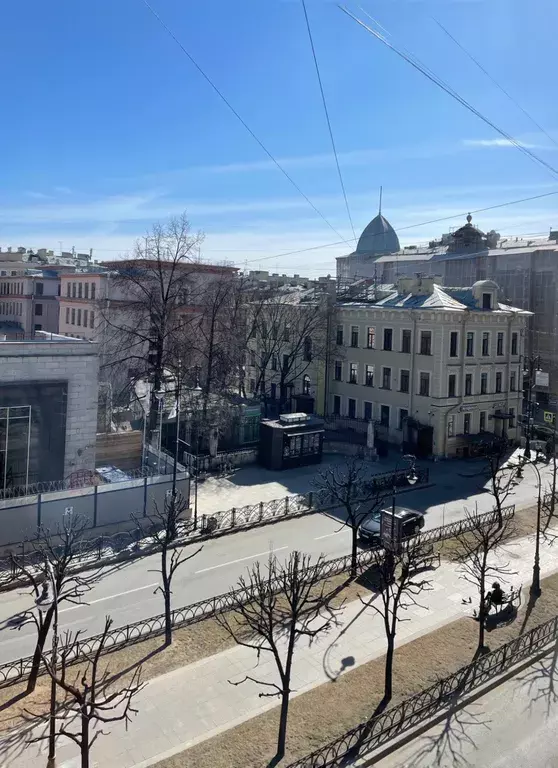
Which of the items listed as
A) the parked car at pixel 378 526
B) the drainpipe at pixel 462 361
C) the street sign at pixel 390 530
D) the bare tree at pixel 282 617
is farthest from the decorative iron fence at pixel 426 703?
the drainpipe at pixel 462 361

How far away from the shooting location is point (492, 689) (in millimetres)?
12547

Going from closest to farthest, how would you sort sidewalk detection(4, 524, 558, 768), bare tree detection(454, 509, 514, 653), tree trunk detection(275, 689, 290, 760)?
tree trunk detection(275, 689, 290, 760) < sidewalk detection(4, 524, 558, 768) < bare tree detection(454, 509, 514, 653)

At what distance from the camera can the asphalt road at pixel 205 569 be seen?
1502 centimetres

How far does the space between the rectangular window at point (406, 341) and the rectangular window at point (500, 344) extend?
584cm

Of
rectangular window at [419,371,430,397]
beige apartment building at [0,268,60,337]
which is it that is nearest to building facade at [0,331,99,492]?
rectangular window at [419,371,430,397]

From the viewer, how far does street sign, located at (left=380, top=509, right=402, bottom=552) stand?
17.2m

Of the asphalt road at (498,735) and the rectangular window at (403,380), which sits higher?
the rectangular window at (403,380)

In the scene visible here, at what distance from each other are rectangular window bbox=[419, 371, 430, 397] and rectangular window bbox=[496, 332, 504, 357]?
18.6 feet

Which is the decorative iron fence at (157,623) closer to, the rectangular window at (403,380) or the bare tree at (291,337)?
the rectangular window at (403,380)

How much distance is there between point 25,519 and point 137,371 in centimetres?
1474

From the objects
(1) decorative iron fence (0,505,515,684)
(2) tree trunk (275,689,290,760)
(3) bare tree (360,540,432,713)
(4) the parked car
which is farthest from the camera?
(4) the parked car

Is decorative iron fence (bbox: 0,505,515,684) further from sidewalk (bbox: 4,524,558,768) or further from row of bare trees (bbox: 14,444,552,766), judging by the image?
sidewalk (bbox: 4,524,558,768)

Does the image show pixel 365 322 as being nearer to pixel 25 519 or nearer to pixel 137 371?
pixel 137 371

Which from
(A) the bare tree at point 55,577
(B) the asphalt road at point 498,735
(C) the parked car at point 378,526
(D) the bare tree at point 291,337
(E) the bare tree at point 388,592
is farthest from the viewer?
(D) the bare tree at point 291,337
